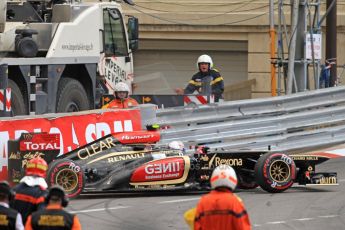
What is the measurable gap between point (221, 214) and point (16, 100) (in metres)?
10.2

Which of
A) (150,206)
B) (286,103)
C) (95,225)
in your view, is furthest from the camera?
(286,103)

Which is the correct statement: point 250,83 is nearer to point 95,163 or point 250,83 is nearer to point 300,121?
point 300,121

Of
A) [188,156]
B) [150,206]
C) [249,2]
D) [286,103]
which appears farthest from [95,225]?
[249,2]

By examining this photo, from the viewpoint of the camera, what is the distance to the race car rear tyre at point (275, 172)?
14617 millimetres

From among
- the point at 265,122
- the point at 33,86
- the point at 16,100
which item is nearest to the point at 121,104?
the point at 33,86

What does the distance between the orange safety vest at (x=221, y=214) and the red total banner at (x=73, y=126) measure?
753 cm

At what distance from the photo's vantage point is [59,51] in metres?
19.0

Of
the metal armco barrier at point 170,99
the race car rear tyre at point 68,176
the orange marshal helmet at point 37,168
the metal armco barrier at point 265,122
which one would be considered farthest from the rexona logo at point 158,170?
the orange marshal helmet at point 37,168

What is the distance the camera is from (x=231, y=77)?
35719 millimetres

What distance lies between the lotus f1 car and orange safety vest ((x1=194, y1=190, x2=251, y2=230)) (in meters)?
6.20

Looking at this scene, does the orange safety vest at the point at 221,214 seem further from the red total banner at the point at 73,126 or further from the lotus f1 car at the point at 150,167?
the red total banner at the point at 73,126

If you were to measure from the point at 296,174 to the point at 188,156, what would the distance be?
150cm

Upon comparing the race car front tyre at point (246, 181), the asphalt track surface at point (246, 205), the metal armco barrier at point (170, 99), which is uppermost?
the metal armco barrier at point (170, 99)

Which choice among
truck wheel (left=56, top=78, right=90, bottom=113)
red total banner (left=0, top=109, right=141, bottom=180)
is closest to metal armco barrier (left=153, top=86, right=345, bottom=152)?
red total banner (left=0, top=109, right=141, bottom=180)
